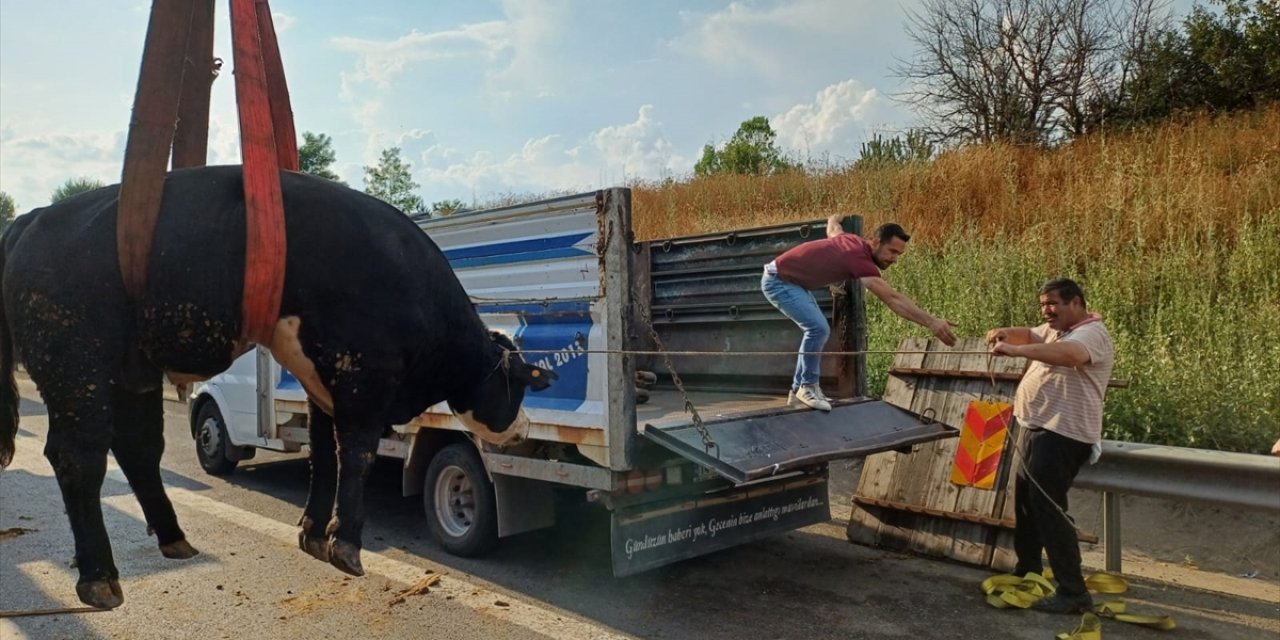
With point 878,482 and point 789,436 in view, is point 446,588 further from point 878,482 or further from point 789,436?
point 878,482

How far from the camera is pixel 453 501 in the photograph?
242 inches

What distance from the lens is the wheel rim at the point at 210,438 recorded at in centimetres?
859

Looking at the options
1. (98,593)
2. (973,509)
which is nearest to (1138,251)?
(973,509)

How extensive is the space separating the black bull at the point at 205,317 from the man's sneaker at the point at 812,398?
373cm

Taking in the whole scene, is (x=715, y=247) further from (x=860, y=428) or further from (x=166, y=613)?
(x=166, y=613)

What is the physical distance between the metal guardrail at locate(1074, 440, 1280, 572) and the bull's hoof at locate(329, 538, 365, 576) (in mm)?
4649

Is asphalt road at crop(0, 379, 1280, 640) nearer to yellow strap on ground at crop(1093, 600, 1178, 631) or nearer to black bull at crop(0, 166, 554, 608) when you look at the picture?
yellow strap on ground at crop(1093, 600, 1178, 631)

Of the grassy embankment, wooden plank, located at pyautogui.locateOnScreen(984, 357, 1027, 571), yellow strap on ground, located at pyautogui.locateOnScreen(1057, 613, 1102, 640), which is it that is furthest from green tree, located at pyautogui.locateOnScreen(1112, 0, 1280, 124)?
yellow strap on ground, located at pyautogui.locateOnScreen(1057, 613, 1102, 640)

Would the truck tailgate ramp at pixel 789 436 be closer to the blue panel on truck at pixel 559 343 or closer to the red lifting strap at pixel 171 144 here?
the blue panel on truck at pixel 559 343


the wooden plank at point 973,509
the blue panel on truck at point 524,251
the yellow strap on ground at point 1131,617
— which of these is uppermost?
the blue panel on truck at point 524,251

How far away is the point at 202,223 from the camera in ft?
5.71

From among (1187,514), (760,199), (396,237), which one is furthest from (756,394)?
(760,199)

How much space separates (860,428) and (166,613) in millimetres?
4184

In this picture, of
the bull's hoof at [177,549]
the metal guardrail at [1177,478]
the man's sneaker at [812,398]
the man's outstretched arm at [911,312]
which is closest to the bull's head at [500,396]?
the bull's hoof at [177,549]
